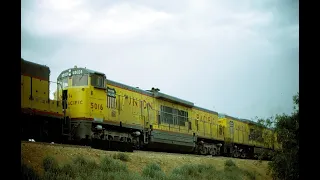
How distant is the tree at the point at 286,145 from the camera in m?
11.8

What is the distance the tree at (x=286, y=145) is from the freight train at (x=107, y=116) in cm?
70

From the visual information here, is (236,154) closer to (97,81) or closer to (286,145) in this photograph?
(286,145)

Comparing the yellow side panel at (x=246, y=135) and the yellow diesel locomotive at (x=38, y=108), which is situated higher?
the yellow diesel locomotive at (x=38, y=108)

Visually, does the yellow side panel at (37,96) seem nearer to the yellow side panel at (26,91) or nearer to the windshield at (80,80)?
the yellow side panel at (26,91)

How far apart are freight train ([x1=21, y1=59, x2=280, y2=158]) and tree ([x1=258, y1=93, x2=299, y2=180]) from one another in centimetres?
70

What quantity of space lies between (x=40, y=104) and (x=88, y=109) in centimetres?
234

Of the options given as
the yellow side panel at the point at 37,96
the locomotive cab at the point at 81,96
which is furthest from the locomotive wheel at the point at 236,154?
the yellow side panel at the point at 37,96

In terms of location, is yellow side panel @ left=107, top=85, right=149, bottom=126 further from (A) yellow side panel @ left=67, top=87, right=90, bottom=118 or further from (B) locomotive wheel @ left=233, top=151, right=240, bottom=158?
(B) locomotive wheel @ left=233, top=151, right=240, bottom=158

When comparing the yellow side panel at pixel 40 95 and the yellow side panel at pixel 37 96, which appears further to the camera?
the yellow side panel at pixel 40 95

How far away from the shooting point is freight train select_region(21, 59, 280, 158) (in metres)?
10.8

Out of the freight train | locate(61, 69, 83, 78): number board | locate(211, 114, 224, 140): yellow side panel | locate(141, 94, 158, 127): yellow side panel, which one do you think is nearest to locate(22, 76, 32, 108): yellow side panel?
the freight train
